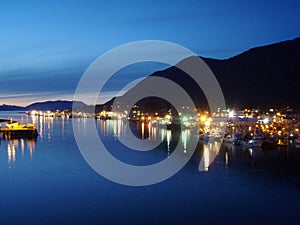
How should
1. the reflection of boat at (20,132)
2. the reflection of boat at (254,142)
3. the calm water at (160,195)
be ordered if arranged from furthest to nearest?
1. the reflection of boat at (20,132)
2. the reflection of boat at (254,142)
3. the calm water at (160,195)

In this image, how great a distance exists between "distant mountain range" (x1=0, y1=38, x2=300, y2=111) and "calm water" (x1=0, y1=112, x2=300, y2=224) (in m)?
35.1

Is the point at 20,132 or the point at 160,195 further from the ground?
the point at 20,132

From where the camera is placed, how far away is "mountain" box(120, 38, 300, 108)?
54500 mm

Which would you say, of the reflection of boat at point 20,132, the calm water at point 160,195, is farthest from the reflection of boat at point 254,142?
the reflection of boat at point 20,132

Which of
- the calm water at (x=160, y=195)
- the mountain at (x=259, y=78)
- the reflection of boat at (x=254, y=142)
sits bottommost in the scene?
the calm water at (x=160, y=195)

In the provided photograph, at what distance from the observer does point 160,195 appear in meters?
11.1

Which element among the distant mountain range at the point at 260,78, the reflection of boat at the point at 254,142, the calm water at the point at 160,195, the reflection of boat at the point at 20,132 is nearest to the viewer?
the calm water at the point at 160,195

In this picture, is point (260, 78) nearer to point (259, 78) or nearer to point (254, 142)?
point (259, 78)

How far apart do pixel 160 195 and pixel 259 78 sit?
5894 centimetres

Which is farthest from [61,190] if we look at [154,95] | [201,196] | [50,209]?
[154,95]

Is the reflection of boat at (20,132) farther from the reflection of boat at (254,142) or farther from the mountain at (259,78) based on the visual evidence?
the mountain at (259,78)

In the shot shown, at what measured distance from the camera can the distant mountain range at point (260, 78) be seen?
179 ft

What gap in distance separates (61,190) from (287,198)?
728cm

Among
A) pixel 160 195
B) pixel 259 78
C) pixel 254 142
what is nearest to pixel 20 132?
pixel 254 142
